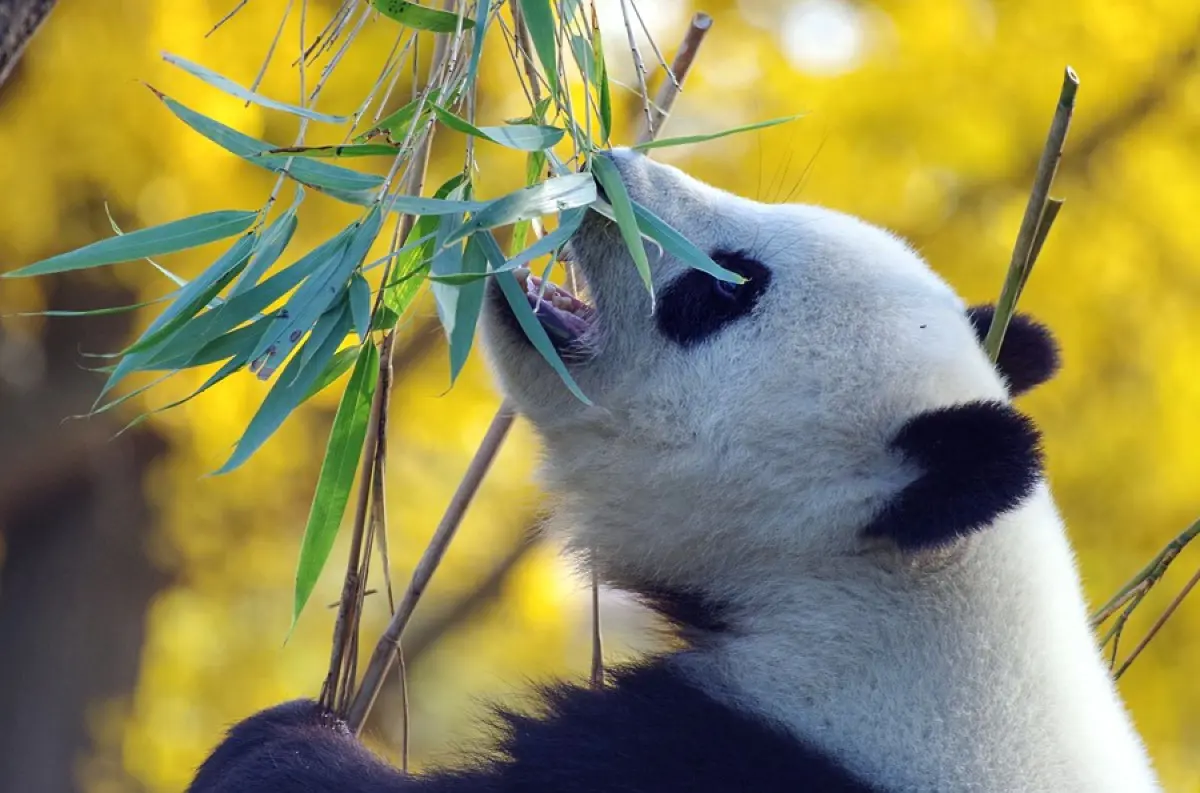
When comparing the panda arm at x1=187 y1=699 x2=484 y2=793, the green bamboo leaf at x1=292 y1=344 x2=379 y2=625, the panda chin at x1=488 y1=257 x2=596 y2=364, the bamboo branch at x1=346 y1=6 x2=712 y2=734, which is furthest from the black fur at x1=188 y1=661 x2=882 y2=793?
the panda chin at x1=488 y1=257 x2=596 y2=364

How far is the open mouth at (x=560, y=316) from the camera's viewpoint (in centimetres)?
191

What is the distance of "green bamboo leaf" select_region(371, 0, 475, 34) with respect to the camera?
1.66 metres

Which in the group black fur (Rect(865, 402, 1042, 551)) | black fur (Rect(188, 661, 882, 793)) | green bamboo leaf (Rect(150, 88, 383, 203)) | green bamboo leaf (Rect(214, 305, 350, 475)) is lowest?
black fur (Rect(188, 661, 882, 793))

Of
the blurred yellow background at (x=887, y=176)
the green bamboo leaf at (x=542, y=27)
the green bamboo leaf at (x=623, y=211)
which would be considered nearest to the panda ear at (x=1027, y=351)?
the green bamboo leaf at (x=623, y=211)

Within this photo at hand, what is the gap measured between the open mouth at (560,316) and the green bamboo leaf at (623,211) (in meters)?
0.22

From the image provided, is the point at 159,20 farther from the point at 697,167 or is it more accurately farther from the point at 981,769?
the point at 981,769

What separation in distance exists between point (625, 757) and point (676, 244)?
2.21 ft

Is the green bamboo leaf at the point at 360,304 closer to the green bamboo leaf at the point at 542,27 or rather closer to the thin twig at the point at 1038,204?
the green bamboo leaf at the point at 542,27

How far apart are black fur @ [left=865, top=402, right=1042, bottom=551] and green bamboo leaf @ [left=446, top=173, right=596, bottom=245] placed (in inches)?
21.8

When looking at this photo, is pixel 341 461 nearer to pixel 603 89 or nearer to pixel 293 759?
pixel 293 759

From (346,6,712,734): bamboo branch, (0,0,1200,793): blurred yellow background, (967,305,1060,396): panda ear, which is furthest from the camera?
(0,0,1200,793): blurred yellow background

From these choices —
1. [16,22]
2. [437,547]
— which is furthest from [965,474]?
[16,22]

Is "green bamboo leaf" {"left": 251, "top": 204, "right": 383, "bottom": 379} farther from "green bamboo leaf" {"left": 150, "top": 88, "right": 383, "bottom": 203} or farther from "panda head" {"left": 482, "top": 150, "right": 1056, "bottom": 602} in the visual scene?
"panda head" {"left": 482, "top": 150, "right": 1056, "bottom": 602}

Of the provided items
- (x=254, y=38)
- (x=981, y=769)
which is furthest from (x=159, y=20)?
(x=981, y=769)
